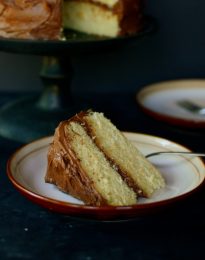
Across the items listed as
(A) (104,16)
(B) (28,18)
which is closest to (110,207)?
(B) (28,18)

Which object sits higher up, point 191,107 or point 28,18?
point 28,18

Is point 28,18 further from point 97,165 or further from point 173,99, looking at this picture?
point 173,99

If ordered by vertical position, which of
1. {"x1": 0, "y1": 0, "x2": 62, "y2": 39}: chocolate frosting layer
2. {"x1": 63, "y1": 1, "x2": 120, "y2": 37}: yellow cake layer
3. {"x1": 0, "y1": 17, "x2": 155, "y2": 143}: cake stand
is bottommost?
{"x1": 0, "y1": 17, "x2": 155, "y2": 143}: cake stand

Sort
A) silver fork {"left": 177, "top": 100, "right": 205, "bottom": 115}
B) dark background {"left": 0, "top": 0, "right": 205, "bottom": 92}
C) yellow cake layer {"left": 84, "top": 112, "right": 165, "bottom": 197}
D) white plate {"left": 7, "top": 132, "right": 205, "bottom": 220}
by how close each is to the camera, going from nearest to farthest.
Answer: white plate {"left": 7, "top": 132, "right": 205, "bottom": 220} → yellow cake layer {"left": 84, "top": 112, "right": 165, "bottom": 197} → silver fork {"left": 177, "top": 100, "right": 205, "bottom": 115} → dark background {"left": 0, "top": 0, "right": 205, "bottom": 92}

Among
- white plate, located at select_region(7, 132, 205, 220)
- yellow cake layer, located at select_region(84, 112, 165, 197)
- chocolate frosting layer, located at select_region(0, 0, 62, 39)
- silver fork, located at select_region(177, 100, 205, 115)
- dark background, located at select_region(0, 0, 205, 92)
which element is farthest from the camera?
dark background, located at select_region(0, 0, 205, 92)

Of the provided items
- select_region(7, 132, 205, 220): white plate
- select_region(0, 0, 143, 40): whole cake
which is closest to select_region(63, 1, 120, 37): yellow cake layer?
select_region(0, 0, 143, 40): whole cake

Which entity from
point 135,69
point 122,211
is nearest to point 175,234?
point 122,211

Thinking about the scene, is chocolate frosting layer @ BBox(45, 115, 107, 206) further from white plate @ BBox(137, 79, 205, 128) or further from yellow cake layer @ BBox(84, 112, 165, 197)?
white plate @ BBox(137, 79, 205, 128)

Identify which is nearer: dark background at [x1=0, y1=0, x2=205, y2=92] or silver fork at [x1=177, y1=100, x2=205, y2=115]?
silver fork at [x1=177, y1=100, x2=205, y2=115]
